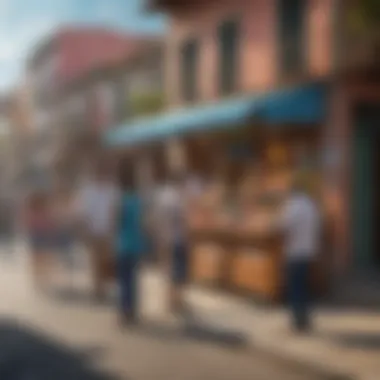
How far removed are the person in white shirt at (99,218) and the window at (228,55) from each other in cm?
309

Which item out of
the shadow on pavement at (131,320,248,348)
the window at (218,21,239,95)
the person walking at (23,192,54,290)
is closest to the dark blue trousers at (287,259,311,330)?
the shadow on pavement at (131,320,248,348)

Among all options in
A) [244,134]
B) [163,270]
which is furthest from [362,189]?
[163,270]

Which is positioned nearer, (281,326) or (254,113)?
(281,326)

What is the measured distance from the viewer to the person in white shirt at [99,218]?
7.53 metres

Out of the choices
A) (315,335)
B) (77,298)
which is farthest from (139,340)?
(77,298)

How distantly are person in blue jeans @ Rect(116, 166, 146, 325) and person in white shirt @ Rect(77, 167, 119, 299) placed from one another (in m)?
0.11

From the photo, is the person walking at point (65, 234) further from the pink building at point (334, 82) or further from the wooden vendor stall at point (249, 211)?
the pink building at point (334, 82)

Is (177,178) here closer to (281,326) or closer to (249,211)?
(249,211)

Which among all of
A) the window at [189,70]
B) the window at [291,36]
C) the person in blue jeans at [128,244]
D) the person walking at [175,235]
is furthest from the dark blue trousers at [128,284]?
the window at [291,36]

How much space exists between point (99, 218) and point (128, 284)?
38.1 inches

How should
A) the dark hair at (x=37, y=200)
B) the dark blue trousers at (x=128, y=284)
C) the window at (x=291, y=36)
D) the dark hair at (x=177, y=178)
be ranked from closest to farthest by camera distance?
the dark blue trousers at (x=128, y=284) → the dark hair at (x=37, y=200) → the dark hair at (x=177, y=178) → the window at (x=291, y=36)

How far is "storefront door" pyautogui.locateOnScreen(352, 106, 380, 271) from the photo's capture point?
35.7 feet

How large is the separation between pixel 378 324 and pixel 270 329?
2.96 ft

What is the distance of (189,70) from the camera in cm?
1196
